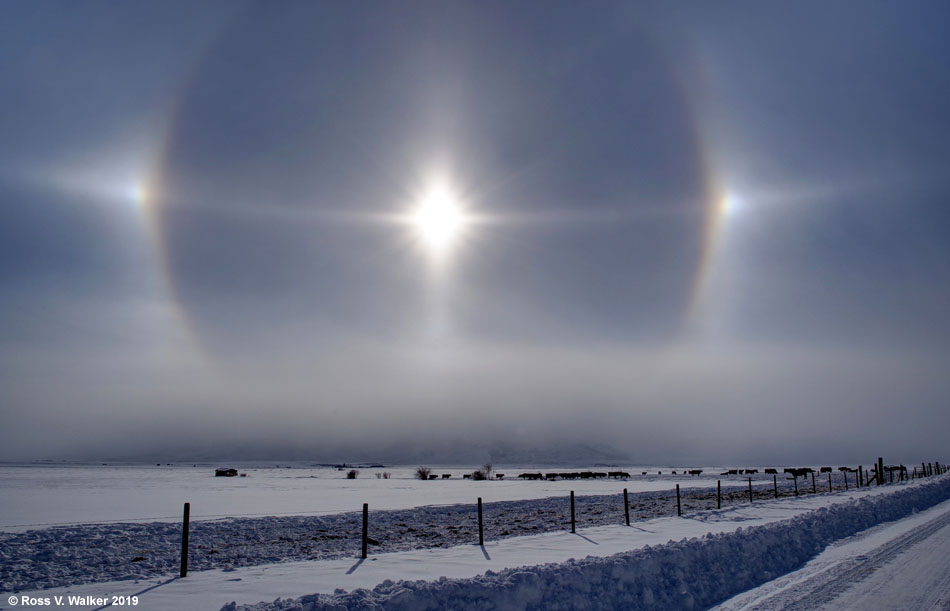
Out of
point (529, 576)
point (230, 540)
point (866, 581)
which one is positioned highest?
point (529, 576)

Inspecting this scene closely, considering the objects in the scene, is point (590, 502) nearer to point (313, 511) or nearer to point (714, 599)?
point (313, 511)

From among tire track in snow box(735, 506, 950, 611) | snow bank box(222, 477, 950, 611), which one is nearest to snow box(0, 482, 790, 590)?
snow bank box(222, 477, 950, 611)

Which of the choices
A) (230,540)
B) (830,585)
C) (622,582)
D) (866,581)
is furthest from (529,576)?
(230,540)

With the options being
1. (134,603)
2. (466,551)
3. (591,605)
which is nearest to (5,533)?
(134,603)

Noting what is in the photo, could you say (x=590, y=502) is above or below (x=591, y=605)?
below

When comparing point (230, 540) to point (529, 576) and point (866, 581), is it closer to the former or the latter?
point (529, 576)

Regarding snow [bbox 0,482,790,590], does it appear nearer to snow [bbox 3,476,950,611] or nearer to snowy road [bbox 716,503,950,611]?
snow [bbox 3,476,950,611]
